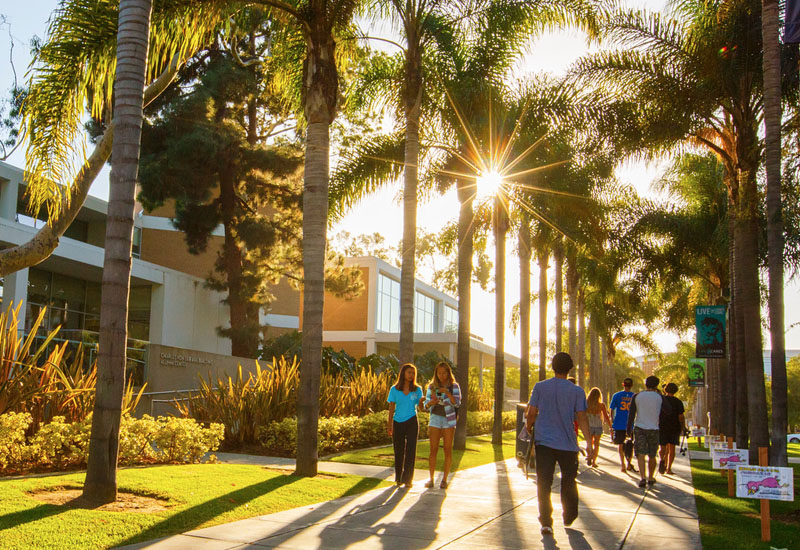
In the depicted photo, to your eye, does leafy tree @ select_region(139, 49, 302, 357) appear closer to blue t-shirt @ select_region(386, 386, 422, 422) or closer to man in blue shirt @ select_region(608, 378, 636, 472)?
man in blue shirt @ select_region(608, 378, 636, 472)

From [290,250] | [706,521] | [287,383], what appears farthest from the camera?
[290,250]

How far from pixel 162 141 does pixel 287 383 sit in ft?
50.5

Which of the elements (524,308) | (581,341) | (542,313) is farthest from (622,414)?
(581,341)

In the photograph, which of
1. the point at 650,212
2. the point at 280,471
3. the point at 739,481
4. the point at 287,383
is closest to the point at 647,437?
the point at 739,481

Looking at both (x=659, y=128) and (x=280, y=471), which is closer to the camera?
(x=280, y=471)

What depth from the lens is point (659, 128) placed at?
1786cm

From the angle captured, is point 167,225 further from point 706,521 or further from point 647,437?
point 706,521

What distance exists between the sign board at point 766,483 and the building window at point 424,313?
4546cm

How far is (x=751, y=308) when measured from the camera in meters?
14.6

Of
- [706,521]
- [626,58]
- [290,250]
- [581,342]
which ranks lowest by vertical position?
[706,521]

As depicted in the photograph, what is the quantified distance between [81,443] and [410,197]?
9.12m

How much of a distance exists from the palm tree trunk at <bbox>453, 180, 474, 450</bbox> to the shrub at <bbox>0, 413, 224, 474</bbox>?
859 centimetres

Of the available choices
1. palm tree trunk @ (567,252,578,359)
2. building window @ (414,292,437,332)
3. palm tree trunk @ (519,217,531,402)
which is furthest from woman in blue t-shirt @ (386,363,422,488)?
building window @ (414,292,437,332)

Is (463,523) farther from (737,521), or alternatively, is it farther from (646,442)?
(646,442)
